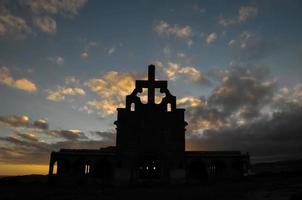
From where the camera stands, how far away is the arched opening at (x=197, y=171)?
44406 mm

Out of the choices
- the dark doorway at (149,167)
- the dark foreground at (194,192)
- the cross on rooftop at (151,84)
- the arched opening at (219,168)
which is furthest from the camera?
the cross on rooftop at (151,84)

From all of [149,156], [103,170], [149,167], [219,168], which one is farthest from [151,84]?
[219,168]

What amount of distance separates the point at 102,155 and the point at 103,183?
13.4 ft

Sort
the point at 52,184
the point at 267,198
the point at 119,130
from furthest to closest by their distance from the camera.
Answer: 1. the point at 119,130
2. the point at 52,184
3. the point at 267,198

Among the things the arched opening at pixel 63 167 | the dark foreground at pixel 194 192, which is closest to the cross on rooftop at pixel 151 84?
the dark foreground at pixel 194 192

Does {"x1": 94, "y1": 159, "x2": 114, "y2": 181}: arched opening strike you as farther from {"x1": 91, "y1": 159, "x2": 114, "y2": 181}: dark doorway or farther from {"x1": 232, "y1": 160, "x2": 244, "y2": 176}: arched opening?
{"x1": 232, "y1": 160, "x2": 244, "y2": 176}: arched opening

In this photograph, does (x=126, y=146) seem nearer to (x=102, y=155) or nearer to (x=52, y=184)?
(x=102, y=155)

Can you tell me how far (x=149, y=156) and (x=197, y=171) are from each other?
8092mm

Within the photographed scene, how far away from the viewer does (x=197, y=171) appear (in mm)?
45500

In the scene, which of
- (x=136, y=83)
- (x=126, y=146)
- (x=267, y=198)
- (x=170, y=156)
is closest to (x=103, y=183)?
(x=126, y=146)

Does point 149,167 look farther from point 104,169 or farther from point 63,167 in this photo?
point 63,167

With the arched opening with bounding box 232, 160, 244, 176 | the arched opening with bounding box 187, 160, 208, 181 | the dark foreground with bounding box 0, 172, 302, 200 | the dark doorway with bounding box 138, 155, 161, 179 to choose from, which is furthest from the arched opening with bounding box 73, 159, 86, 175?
the arched opening with bounding box 232, 160, 244, 176

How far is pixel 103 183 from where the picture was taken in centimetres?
4188

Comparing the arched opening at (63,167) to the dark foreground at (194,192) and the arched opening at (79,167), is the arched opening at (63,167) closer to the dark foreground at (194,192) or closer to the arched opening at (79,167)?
the arched opening at (79,167)
